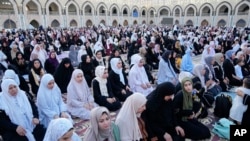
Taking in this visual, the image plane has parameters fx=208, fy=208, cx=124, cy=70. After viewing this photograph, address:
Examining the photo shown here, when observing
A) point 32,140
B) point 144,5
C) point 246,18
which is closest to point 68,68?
point 32,140

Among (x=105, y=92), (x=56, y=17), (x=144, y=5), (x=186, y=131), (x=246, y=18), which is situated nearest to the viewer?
(x=186, y=131)

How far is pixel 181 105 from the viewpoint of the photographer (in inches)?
104

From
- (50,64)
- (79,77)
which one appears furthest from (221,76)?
(50,64)

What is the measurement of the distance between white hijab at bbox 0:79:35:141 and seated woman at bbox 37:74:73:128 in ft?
0.89

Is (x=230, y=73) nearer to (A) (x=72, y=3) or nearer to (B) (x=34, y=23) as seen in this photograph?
(B) (x=34, y=23)

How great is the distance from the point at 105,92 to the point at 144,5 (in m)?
31.2

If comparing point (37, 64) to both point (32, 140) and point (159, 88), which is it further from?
point (159, 88)

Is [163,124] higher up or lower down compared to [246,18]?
lower down

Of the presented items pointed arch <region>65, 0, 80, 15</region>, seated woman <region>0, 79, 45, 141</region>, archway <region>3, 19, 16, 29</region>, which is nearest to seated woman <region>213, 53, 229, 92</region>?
seated woman <region>0, 79, 45, 141</region>

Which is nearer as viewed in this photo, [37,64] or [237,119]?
[237,119]

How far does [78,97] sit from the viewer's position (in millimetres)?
3348

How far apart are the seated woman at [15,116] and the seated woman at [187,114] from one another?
1.75 meters

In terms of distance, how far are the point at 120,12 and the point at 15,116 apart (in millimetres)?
27925

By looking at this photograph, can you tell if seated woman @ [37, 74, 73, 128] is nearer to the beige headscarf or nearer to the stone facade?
the beige headscarf
